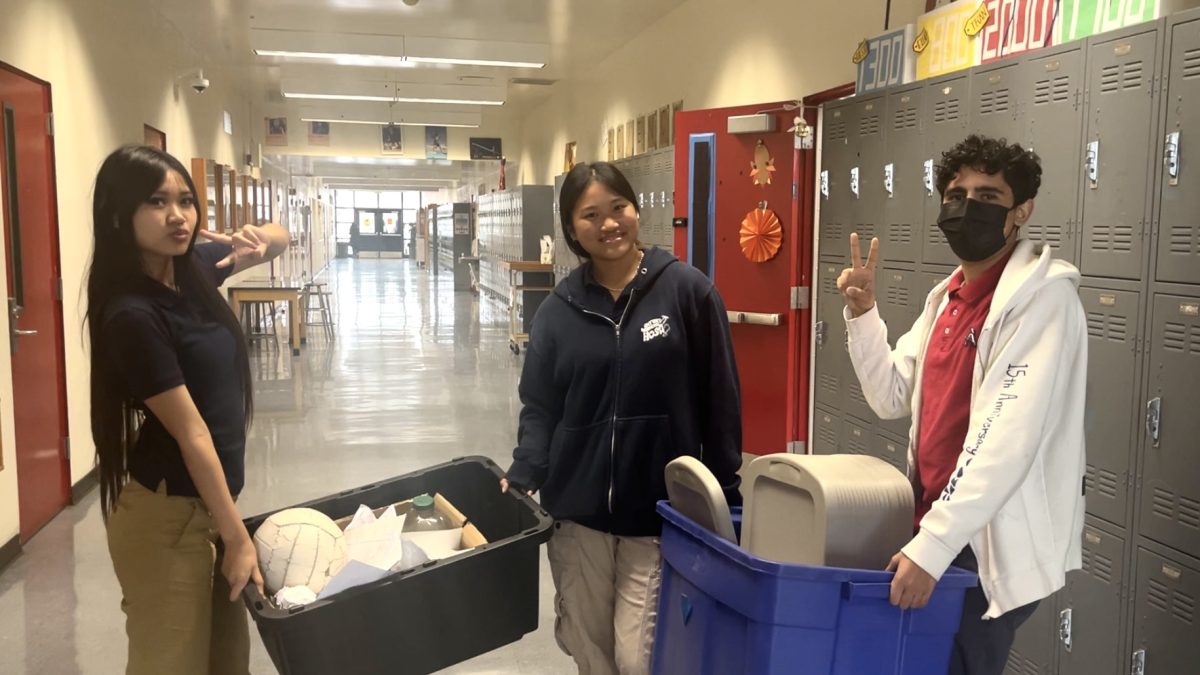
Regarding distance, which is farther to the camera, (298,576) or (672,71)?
(672,71)

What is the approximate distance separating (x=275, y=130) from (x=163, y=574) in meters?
14.8

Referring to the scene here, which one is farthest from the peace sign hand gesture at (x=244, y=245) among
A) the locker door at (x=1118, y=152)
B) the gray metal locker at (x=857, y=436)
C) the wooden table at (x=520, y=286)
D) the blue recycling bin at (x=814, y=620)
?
the wooden table at (x=520, y=286)

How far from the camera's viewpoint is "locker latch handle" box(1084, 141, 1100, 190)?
8.29ft

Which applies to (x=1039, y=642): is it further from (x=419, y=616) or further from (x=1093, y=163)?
(x=419, y=616)

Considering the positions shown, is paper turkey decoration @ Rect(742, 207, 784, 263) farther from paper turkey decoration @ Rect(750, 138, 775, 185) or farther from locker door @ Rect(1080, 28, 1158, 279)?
locker door @ Rect(1080, 28, 1158, 279)

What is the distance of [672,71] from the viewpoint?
809 cm

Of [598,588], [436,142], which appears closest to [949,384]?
[598,588]

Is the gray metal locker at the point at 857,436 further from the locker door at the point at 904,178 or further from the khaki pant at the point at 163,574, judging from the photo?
the khaki pant at the point at 163,574

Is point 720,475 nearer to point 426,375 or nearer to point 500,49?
point 426,375

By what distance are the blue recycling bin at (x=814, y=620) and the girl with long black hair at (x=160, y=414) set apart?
0.96 meters

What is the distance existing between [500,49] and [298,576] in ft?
26.0

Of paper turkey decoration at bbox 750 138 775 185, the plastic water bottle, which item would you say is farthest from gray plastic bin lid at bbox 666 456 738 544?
paper turkey decoration at bbox 750 138 775 185

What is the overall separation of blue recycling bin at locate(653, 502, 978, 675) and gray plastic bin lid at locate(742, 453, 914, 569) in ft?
0.23

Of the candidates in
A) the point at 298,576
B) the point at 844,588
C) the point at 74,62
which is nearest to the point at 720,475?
the point at 844,588
